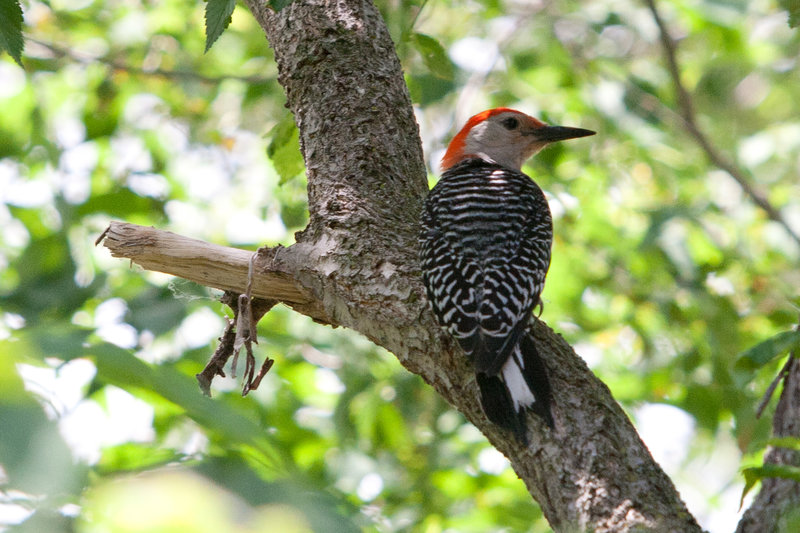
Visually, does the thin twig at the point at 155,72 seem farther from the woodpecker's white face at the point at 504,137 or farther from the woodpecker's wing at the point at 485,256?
the woodpecker's wing at the point at 485,256

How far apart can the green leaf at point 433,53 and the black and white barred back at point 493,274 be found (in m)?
0.53

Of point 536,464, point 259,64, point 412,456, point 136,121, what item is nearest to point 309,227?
point 536,464

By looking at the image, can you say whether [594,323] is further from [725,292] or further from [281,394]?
[281,394]

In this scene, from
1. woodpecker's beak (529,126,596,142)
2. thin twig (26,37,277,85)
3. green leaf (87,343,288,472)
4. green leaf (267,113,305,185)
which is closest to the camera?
green leaf (87,343,288,472)

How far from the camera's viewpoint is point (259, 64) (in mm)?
7730

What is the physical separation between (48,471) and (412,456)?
16.0 feet

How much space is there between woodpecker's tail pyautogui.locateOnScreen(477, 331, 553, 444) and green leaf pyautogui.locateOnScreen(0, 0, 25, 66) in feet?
5.60

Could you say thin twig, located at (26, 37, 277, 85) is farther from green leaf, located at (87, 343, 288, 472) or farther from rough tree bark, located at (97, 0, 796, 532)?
green leaf, located at (87, 343, 288, 472)

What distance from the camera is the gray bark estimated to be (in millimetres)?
2221

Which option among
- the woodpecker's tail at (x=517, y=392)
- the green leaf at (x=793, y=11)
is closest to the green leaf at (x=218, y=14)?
the woodpecker's tail at (x=517, y=392)

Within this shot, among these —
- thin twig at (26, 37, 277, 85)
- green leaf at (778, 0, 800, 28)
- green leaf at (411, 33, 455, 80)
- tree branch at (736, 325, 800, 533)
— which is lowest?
tree branch at (736, 325, 800, 533)

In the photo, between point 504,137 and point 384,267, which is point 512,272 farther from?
point 504,137

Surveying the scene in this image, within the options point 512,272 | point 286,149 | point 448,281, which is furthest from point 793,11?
point 286,149

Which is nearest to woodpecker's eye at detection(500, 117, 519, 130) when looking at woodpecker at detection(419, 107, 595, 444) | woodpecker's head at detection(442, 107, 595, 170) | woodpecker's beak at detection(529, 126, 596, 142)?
woodpecker's head at detection(442, 107, 595, 170)
